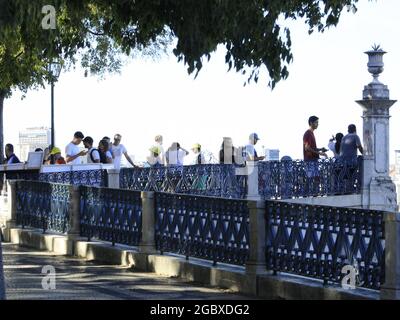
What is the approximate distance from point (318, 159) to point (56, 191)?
1046 centimetres

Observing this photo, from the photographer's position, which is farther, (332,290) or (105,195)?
(105,195)

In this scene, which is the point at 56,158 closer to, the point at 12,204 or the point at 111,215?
→ the point at 12,204

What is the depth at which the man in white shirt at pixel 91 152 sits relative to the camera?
24002 mm

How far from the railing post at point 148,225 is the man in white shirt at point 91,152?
28.5 feet

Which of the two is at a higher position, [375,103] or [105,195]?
[375,103]

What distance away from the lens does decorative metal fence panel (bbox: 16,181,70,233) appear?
730 inches

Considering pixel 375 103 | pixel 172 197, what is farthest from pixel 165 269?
pixel 375 103

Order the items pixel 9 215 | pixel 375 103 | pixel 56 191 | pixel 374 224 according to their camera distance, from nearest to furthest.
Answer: pixel 374 224
pixel 56 191
pixel 9 215
pixel 375 103

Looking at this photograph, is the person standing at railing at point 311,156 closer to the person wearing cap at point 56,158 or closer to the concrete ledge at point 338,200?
the concrete ledge at point 338,200

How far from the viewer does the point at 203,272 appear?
13.8m

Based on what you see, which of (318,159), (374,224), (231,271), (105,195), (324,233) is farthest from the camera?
(318,159)

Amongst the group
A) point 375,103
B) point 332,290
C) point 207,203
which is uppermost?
point 375,103

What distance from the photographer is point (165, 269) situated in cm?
1463

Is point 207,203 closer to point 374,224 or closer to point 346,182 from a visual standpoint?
point 374,224
